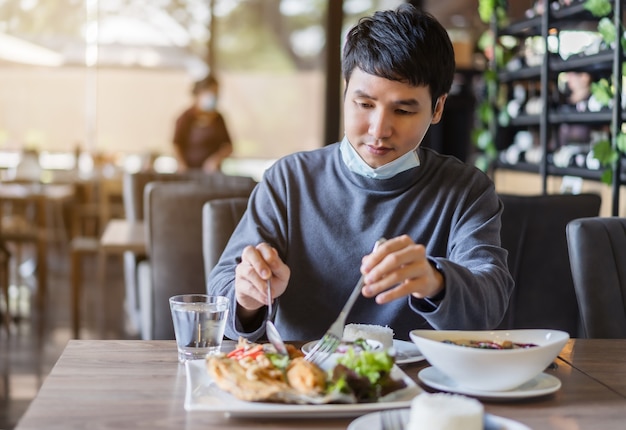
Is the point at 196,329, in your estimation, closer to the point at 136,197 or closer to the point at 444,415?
the point at 444,415

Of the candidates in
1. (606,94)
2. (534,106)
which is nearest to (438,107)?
(606,94)

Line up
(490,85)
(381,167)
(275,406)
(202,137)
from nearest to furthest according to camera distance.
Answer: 1. (275,406)
2. (381,167)
3. (490,85)
4. (202,137)

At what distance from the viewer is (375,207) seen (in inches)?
66.4

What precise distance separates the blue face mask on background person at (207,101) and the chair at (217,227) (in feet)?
15.1

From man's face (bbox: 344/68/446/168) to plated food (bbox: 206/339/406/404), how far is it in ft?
1.78

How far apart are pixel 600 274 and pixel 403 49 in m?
0.65

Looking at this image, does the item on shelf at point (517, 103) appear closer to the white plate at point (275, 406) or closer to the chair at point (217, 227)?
the chair at point (217, 227)

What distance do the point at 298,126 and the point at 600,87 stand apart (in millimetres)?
5897

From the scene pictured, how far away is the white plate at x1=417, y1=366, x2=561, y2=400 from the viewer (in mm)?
1105

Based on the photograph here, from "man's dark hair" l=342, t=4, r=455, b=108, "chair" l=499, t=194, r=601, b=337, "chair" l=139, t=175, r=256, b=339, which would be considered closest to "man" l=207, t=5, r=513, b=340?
"man's dark hair" l=342, t=4, r=455, b=108

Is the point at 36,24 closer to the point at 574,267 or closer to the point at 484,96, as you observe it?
the point at 484,96

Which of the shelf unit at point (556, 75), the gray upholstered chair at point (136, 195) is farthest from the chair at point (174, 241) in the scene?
the shelf unit at point (556, 75)

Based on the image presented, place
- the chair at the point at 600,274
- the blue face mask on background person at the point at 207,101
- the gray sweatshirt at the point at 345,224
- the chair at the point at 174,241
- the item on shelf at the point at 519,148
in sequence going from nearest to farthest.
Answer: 1. the gray sweatshirt at the point at 345,224
2. the chair at the point at 600,274
3. the chair at the point at 174,241
4. the item on shelf at the point at 519,148
5. the blue face mask on background person at the point at 207,101

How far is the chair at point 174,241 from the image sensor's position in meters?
2.77
